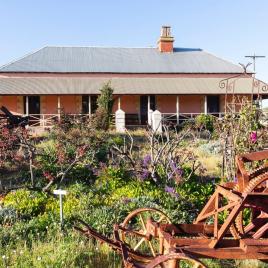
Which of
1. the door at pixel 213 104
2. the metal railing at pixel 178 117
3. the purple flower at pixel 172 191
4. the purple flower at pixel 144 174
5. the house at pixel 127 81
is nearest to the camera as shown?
the purple flower at pixel 172 191

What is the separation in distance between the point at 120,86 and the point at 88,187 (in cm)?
1855

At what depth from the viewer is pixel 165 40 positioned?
3192 cm

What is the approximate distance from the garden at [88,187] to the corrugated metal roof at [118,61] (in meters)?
17.5

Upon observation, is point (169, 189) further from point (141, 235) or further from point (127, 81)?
point (127, 81)

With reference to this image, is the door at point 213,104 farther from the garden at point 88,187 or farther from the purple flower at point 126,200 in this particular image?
the purple flower at point 126,200

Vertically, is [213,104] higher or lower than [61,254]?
higher

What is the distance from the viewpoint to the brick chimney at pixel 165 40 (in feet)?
104

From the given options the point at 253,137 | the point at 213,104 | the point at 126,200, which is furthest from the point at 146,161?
the point at 213,104

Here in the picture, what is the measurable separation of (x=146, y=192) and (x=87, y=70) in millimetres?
21566

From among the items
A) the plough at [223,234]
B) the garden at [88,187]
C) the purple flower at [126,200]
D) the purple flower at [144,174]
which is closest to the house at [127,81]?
the garden at [88,187]

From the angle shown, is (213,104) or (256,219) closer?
(256,219)

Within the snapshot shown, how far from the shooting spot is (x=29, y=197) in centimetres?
838

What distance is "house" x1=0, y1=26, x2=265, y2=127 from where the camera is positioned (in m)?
26.8

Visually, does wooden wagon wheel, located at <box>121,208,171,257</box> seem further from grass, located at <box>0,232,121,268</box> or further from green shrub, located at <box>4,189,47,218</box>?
green shrub, located at <box>4,189,47,218</box>
